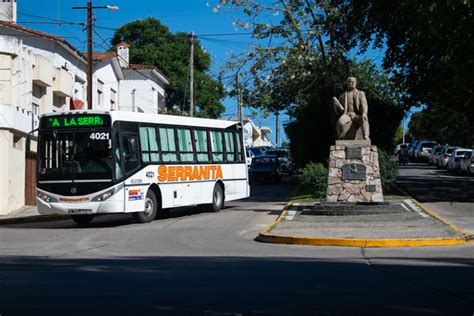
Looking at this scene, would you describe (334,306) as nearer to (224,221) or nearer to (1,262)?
(1,262)

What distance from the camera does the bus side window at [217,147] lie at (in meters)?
26.5

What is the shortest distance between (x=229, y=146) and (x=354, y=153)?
19.8 ft

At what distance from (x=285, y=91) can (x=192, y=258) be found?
20.9 m

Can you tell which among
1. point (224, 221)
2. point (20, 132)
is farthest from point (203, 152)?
point (20, 132)

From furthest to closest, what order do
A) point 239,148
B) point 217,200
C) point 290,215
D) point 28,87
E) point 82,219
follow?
point 28,87 < point 239,148 < point 217,200 < point 82,219 < point 290,215

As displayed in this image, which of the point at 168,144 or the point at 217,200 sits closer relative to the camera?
the point at 168,144

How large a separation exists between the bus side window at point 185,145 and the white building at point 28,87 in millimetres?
7048

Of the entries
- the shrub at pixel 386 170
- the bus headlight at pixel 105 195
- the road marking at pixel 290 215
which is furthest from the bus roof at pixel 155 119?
the shrub at pixel 386 170

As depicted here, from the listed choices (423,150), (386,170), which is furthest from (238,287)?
(423,150)

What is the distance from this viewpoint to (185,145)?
24.9 meters

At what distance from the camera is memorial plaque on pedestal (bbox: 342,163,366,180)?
75.3 ft

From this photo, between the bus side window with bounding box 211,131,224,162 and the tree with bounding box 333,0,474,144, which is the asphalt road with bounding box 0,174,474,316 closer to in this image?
the bus side window with bounding box 211,131,224,162

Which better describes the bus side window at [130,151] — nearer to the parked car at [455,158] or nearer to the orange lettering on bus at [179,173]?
the orange lettering on bus at [179,173]

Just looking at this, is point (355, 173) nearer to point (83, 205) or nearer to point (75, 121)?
point (83, 205)
